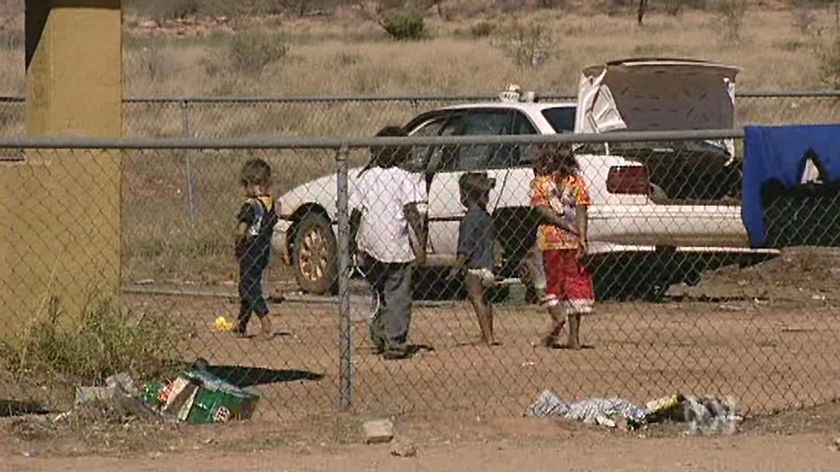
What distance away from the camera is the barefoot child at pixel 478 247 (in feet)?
43.2

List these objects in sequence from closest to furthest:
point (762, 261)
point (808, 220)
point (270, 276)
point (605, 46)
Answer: point (808, 220)
point (762, 261)
point (270, 276)
point (605, 46)

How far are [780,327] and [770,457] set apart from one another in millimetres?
5033

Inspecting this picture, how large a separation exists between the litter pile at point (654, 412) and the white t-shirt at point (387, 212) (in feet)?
7.59

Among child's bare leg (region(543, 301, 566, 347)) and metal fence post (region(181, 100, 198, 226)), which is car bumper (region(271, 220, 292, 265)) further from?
child's bare leg (region(543, 301, 566, 347))

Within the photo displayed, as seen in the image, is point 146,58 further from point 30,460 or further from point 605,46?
point 30,460

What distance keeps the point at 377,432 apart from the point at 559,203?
12.4 feet

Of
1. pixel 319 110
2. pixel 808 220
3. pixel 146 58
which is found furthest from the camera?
pixel 146 58

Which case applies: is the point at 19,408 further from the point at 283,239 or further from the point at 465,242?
the point at 283,239

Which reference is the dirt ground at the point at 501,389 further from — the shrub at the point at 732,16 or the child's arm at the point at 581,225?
the shrub at the point at 732,16

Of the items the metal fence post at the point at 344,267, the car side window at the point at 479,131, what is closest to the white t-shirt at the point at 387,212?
the metal fence post at the point at 344,267

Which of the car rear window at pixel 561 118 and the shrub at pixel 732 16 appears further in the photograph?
the shrub at pixel 732 16

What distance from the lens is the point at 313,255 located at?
54.2ft

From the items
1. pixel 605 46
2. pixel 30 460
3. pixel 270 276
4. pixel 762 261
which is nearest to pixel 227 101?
pixel 270 276

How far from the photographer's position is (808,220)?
11.1 m
